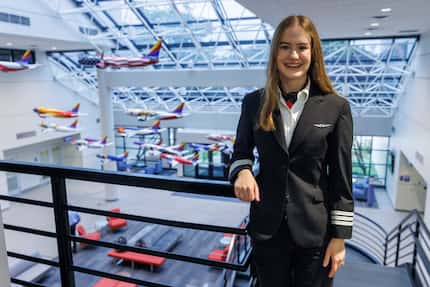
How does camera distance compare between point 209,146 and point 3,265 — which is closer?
point 3,265

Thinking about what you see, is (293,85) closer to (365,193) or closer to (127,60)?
(127,60)

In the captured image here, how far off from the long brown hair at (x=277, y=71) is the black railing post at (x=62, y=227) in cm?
111

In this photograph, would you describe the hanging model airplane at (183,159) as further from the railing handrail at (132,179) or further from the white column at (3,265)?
the white column at (3,265)

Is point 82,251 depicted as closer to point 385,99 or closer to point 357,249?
point 357,249

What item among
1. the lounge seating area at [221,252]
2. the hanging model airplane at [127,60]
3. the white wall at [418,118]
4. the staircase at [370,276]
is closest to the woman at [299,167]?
the staircase at [370,276]

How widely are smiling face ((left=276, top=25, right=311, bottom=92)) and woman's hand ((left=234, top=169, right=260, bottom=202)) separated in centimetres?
39

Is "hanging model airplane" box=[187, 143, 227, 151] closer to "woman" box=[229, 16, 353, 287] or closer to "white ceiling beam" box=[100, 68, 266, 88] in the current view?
"white ceiling beam" box=[100, 68, 266, 88]

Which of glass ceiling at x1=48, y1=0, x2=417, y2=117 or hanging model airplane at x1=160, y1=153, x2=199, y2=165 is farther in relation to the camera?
hanging model airplane at x1=160, y1=153, x2=199, y2=165

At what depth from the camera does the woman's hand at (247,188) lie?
1.17 m

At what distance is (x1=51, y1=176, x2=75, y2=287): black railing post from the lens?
171cm

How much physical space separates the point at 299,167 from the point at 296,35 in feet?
1.48

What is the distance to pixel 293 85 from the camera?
1229 millimetres

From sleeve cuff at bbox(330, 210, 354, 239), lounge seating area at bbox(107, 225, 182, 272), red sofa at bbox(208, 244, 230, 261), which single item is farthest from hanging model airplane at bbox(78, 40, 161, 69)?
→ sleeve cuff at bbox(330, 210, 354, 239)

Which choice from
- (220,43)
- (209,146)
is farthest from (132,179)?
(209,146)
